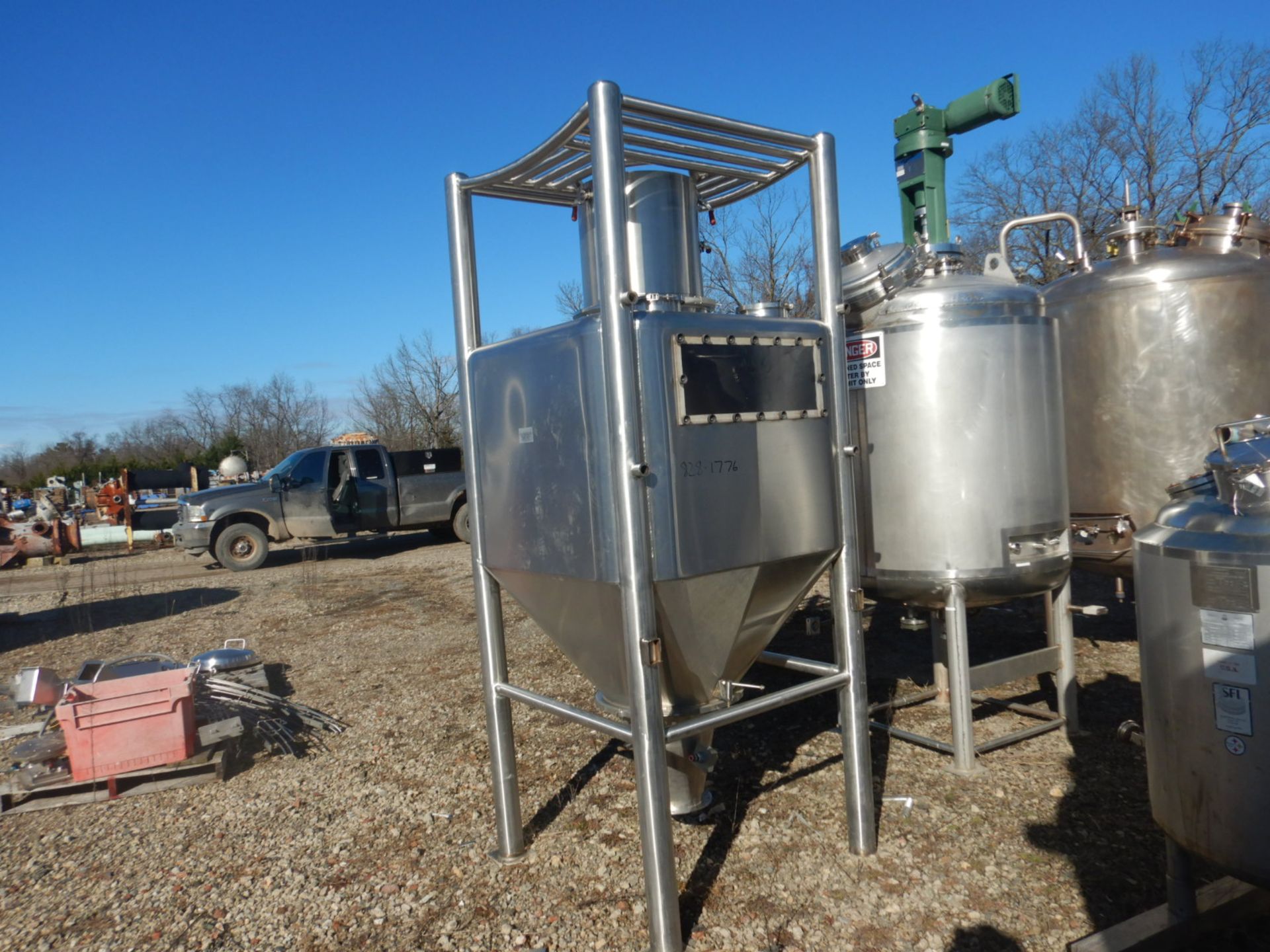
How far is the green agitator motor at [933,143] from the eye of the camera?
750 cm

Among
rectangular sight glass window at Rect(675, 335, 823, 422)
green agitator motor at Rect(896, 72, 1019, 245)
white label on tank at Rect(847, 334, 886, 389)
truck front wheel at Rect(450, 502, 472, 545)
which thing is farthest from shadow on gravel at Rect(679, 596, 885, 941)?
truck front wheel at Rect(450, 502, 472, 545)

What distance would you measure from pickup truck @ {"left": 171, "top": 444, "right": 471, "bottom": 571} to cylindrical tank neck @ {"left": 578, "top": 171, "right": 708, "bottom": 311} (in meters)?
11.0

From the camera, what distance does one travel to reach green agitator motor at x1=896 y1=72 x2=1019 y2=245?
24.6 ft

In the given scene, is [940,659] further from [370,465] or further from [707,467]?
[370,465]

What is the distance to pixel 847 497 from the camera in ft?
11.4

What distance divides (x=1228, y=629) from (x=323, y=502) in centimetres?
1411

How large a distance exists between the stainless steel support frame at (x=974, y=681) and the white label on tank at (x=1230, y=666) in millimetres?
1854

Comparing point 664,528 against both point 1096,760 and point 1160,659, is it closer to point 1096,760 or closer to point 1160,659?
point 1160,659

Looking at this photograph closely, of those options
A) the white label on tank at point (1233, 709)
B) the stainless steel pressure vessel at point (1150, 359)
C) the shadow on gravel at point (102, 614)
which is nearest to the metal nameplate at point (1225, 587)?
the white label on tank at point (1233, 709)

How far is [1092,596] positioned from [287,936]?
7388mm

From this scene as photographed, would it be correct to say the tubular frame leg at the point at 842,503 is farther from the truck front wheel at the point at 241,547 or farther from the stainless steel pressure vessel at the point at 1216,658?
the truck front wheel at the point at 241,547

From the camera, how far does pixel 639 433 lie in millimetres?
2797

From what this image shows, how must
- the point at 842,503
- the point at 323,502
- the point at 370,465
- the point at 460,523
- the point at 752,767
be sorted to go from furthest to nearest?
the point at 460,523 < the point at 370,465 < the point at 323,502 < the point at 752,767 < the point at 842,503

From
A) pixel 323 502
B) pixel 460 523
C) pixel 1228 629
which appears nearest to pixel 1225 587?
pixel 1228 629
